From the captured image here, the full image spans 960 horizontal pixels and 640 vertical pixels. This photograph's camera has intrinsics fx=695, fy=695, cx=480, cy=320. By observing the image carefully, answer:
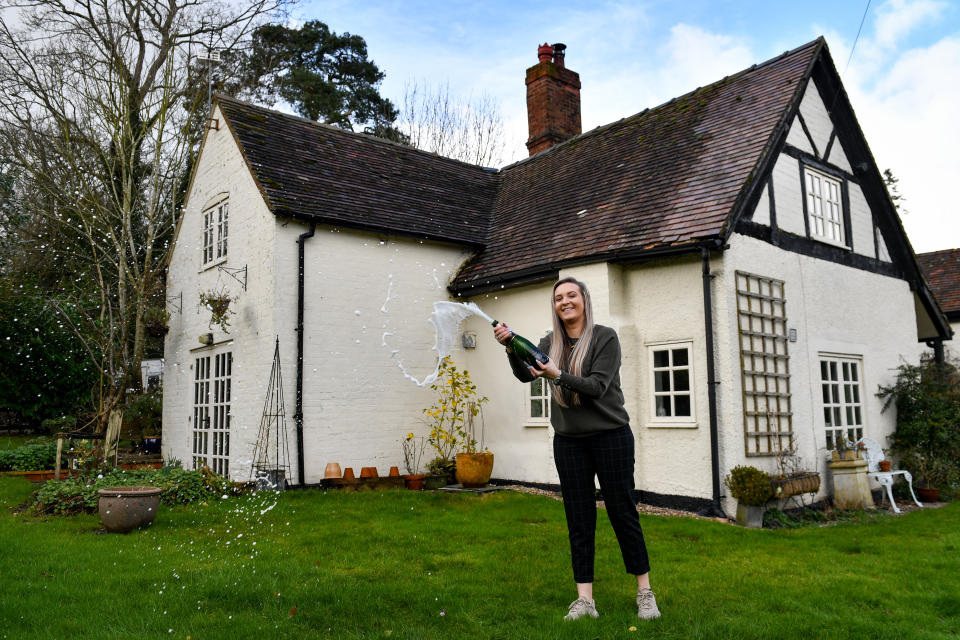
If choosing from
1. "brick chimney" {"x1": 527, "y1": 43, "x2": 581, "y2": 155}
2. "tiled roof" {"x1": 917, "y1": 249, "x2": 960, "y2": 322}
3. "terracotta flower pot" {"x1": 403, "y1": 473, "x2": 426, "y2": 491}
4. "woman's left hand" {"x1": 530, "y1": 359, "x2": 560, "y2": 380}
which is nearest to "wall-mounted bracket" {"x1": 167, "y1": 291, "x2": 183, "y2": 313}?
"terracotta flower pot" {"x1": 403, "y1": 473, "x2": 426, "y2": 491}

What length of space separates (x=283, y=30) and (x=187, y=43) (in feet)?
25.2

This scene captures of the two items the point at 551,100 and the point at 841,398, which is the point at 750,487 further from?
the point at 551,100

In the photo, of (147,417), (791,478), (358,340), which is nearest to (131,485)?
(358,340)

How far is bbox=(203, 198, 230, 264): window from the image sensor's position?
13297 millimetres

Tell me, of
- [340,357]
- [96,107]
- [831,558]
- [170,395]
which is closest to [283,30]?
[96,107]

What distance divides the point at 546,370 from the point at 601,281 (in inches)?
246

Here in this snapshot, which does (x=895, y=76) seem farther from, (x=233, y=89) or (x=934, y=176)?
(x=233, y=89)

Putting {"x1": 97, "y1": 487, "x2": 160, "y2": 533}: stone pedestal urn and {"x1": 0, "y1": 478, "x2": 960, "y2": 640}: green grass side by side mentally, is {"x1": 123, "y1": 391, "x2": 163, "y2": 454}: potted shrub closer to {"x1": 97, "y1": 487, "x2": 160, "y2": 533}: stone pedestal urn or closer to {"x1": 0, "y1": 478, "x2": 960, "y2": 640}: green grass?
{"x1": 0, "y1": 478, "x2": 960, "y2": 640}: green grass

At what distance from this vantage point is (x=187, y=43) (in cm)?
2006

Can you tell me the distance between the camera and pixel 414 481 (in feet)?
37.5

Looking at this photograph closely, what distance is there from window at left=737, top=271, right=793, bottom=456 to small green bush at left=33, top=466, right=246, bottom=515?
24.7 feet

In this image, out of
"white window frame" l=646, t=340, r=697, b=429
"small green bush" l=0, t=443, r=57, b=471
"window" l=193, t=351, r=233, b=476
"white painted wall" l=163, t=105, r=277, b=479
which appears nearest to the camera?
"white window frame" l=646, t=340, r=697, b=429

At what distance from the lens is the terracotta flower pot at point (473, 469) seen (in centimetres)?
1129

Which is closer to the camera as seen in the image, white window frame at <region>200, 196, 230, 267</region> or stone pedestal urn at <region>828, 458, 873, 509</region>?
stone pedestal urn at <region>828, 458, 873, 509</region>
